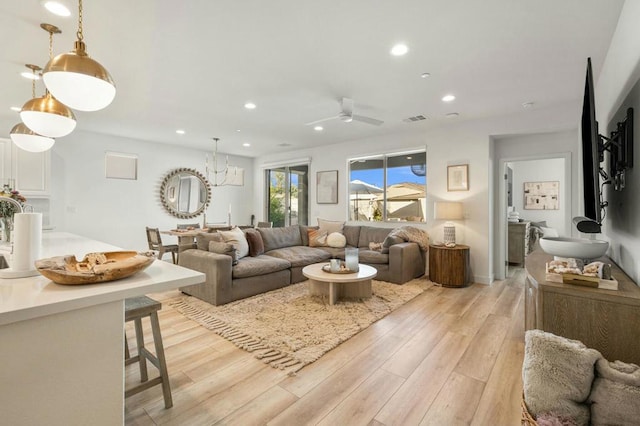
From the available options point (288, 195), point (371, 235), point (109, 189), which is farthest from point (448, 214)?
point (109, 189)

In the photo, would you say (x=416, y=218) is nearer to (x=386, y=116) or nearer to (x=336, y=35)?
(x=386, y=116)

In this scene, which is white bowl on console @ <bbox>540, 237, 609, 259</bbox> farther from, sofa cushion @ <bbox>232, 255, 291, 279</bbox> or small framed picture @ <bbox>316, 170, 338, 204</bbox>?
small framed picture @ <bbox>316, 170, 338, 204</bbox>

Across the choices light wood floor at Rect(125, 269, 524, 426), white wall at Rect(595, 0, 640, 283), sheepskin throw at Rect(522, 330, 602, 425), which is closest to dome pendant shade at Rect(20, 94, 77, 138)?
light wood floor at Rect(125, 269, 524, 426)

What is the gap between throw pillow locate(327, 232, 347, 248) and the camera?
5.51m

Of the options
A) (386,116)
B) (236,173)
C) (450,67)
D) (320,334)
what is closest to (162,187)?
(236,173)

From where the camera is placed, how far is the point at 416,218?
5.48 meters

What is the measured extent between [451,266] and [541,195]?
4.02m

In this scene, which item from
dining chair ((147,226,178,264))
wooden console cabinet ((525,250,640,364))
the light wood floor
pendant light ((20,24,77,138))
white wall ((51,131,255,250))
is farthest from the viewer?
white wall ((51,131,255,250))

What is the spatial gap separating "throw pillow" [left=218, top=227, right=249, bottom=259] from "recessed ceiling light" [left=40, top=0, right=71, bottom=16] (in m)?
2.72

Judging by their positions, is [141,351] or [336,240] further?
[336,240]

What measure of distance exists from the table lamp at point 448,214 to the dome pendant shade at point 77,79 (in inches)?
176

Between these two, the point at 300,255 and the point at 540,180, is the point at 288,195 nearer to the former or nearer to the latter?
the point at 300,255

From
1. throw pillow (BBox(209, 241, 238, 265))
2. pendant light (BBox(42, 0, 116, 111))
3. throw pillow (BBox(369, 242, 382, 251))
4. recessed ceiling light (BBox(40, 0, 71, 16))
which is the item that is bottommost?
throw pillow (BBox(369, 242, 382, 251))

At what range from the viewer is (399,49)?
8.50 ft
